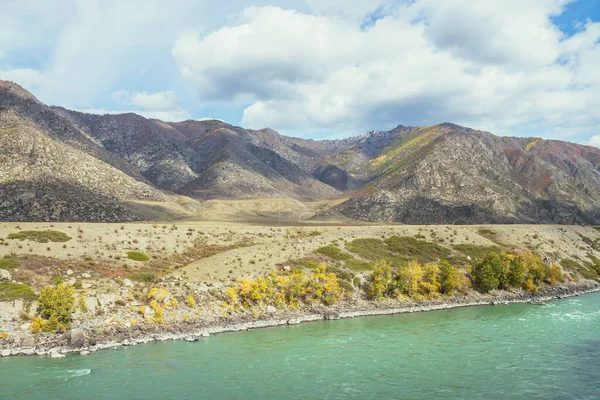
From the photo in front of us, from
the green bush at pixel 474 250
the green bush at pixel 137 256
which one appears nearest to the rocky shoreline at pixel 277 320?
the green bush at pixel 474 250

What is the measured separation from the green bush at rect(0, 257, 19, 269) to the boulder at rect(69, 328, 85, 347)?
15120 millimetres

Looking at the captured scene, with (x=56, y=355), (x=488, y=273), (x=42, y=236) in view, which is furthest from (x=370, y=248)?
(x=56, y=355)

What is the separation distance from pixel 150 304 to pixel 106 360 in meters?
11.2

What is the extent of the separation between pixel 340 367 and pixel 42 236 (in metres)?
45.1

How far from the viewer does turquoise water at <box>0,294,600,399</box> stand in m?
28.6

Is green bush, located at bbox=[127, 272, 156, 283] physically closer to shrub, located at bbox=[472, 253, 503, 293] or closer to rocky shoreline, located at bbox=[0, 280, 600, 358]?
rocky shoreline, located at bbox=[0, 280, 600, 358]

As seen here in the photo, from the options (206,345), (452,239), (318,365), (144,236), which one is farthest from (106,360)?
(452,239)

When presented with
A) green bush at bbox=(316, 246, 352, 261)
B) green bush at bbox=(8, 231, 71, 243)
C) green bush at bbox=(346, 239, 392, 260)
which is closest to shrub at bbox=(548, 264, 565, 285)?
green bush at bbox=(346, 239, 392, 260)

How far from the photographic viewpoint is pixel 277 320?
4972 centimetres

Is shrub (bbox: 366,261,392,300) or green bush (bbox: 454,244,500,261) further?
green bush (bbox: 454,244,500,261)

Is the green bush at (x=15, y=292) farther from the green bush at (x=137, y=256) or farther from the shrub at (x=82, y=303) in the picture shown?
the green bush at (x=137, y=256)

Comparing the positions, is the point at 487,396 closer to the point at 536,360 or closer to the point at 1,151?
the point at 536,360

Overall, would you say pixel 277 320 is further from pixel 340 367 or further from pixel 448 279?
pixel 448 279

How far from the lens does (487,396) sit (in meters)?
27.7
